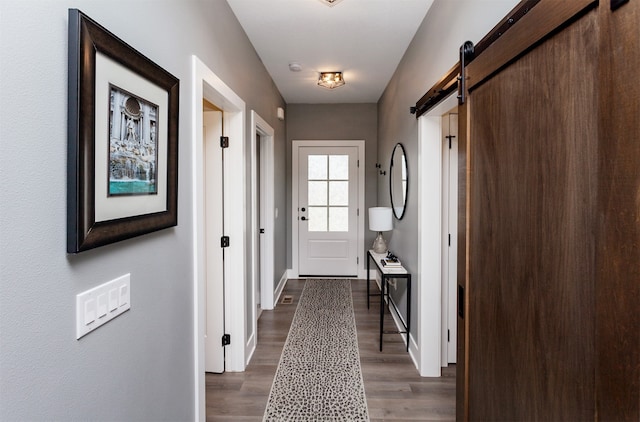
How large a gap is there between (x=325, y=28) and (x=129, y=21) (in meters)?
1.79

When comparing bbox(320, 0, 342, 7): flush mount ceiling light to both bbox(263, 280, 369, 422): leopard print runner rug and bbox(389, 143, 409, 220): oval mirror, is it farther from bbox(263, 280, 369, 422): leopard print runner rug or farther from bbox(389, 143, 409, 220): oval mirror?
bbox(263, 280, 369, 422): leopard print runner rug

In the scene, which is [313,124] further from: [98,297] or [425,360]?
[98,297]

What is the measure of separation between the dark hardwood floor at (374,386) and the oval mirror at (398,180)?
4.04 ft

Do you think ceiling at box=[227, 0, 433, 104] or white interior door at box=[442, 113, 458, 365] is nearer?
ceiling at box=[227, 0, 433, 104]

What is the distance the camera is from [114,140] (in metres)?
1.00

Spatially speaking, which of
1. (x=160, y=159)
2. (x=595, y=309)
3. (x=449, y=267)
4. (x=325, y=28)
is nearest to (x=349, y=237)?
(x=449, y=267)

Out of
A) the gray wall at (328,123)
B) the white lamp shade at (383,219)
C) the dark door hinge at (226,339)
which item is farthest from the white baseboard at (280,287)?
the gray wall at (328,123)

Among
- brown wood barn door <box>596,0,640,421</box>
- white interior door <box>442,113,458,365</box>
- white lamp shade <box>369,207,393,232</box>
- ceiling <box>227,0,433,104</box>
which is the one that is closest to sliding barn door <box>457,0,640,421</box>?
brown wood barn door <box>596,0,640,421</box>

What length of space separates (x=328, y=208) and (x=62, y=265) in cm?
427

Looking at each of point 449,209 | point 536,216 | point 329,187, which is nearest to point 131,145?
point 536,216

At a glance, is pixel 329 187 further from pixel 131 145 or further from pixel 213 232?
pixel 131 145

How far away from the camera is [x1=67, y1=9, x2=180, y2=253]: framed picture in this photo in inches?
33.6

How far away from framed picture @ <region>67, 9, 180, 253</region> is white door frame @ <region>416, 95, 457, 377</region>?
1.70 meters

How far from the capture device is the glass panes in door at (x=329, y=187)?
5027 mm
